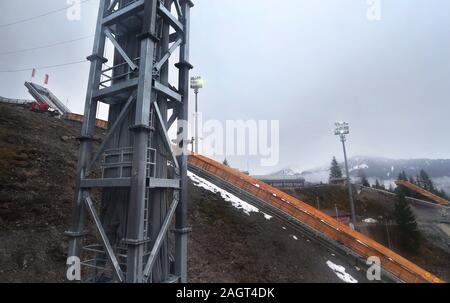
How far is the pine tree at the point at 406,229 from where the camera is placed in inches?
1422

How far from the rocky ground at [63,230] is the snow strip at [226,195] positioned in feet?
2.44

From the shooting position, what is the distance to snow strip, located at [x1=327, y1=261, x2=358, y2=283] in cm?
1527

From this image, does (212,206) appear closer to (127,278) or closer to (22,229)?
(22,229)

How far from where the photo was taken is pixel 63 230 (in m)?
11.7

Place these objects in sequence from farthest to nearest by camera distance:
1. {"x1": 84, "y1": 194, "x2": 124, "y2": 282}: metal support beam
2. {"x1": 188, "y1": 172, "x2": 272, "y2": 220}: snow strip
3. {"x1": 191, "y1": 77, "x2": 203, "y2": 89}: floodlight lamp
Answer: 1. {"x1": 191, "y1": 77, "x2": 203, "y2": 89}: floodlight lamp
2. {"x1": 188, "y1": 172, "x2": 272, "y2": 220}: snow strip
3. {"x1": 84, "y1": 194, "x2": 124, "y2": 282}: metal support beam

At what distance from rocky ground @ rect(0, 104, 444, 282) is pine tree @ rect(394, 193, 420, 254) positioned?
91.2 ft

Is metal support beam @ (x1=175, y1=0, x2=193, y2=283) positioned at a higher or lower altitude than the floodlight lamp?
lower

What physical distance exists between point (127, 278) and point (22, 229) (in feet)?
30.6

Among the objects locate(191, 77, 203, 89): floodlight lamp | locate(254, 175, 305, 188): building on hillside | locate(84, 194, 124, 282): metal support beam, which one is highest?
locate(191, 77, 203, 89): floodlight lamp

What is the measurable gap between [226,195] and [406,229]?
1335 inches

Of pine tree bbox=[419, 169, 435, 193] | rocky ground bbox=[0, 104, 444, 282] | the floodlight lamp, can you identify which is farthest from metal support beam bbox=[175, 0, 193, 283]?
pine tree bbox=[419, 169, 435, 193]

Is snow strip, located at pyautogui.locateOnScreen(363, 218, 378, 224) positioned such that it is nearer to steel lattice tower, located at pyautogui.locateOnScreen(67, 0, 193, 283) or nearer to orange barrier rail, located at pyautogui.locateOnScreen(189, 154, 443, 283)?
orange barrier rail, located at pyautogui.locateOnScreen(189, 154, 443, 283)

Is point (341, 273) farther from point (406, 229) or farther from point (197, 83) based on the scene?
point (197, 83)

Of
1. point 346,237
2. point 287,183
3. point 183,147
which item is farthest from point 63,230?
point 287,183
